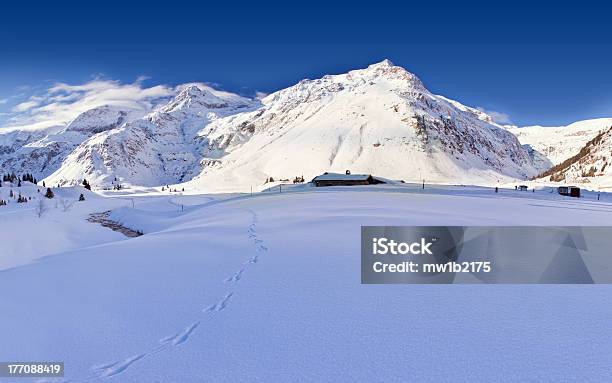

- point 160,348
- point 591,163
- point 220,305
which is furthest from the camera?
point 591,163

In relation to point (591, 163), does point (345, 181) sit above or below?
below

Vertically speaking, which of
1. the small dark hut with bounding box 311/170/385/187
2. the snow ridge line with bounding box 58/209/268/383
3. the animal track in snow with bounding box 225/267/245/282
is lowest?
the snow ridge line with bounding box 58/209/268/383

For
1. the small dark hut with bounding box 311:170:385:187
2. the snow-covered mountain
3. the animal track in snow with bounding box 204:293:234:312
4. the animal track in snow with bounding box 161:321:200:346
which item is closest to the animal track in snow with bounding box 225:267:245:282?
the animal track in snow with bounding box 204:293:234:312

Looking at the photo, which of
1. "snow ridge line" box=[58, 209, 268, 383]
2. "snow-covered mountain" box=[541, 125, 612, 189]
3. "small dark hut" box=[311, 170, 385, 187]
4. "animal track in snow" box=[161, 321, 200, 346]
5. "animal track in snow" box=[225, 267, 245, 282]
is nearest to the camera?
"snow ridge line" box=[58, 209, 268, 383]

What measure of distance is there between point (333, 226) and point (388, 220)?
3610 mm

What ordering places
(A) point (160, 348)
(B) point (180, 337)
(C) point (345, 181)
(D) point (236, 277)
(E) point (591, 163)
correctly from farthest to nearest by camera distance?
(E) point (591, 163), (C) point (345, 181), (D) point (236, 277), (B) point (180, 337), (A) point (160, 348)

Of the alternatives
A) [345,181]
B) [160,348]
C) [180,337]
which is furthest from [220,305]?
[345,181]

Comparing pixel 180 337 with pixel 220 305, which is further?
pixel 220 305

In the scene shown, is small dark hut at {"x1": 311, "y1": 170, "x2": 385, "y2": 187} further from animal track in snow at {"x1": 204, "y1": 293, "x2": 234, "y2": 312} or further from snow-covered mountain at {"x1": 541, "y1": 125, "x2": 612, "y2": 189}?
animal track in snow at {"x1": 204, "y1": 293, "x2": 234, "y2": 312}

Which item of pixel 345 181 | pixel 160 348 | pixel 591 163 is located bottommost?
pixel 160 348

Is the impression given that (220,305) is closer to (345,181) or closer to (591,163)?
(345,181)

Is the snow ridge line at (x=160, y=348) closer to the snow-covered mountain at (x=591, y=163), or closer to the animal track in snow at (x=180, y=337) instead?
the animal track in snow at (x=180, y=337)

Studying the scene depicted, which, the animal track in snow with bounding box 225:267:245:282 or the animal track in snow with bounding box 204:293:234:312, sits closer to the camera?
the animal track in snow with bounding box 204:293:234:312

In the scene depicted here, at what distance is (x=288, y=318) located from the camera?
6.39 meters
